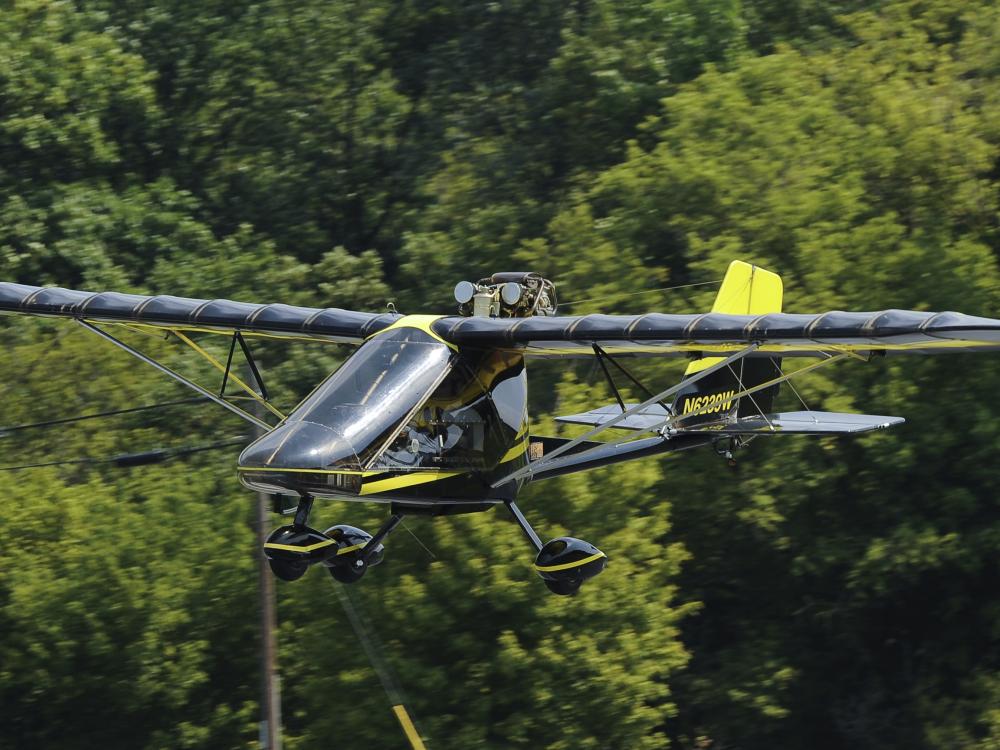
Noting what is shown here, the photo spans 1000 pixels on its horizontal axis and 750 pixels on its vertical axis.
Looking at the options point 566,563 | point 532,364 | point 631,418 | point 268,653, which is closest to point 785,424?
point 631,418

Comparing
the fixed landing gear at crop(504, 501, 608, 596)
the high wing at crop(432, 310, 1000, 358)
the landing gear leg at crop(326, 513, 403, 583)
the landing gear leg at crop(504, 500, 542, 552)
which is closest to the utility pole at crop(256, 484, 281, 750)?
the landing gear leg at crop(326, 513, 403, 583)

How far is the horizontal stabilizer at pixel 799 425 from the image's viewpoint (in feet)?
73.4

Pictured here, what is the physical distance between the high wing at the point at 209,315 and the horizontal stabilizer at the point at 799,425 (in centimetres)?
476

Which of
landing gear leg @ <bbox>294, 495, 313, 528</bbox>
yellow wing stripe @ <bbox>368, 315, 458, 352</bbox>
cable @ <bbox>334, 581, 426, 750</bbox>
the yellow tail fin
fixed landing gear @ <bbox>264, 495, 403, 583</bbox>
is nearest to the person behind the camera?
landing gear leg @ <bbox>294, 495, 313, 528</bbox>

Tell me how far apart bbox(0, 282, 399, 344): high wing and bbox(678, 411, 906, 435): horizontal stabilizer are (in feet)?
15.6

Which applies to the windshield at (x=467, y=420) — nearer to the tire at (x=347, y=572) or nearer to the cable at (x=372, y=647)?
the tire at (x=347, y=572)

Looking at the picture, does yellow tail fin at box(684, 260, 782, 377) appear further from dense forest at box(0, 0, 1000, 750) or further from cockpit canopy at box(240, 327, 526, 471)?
dense forest at box(0, 0, 1000, 750)

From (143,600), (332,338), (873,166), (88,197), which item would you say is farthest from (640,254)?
(332,338)

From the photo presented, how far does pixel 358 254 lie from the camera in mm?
65125

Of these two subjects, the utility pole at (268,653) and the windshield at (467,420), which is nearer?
the windshield at (467,420)

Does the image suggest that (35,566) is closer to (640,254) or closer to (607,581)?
(607,581)

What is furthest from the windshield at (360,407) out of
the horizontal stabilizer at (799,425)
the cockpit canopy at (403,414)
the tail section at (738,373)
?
the horizontal stabilizer at (799,425)

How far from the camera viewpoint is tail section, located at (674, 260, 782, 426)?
23.4 m

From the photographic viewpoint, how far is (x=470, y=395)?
20.0 meters
